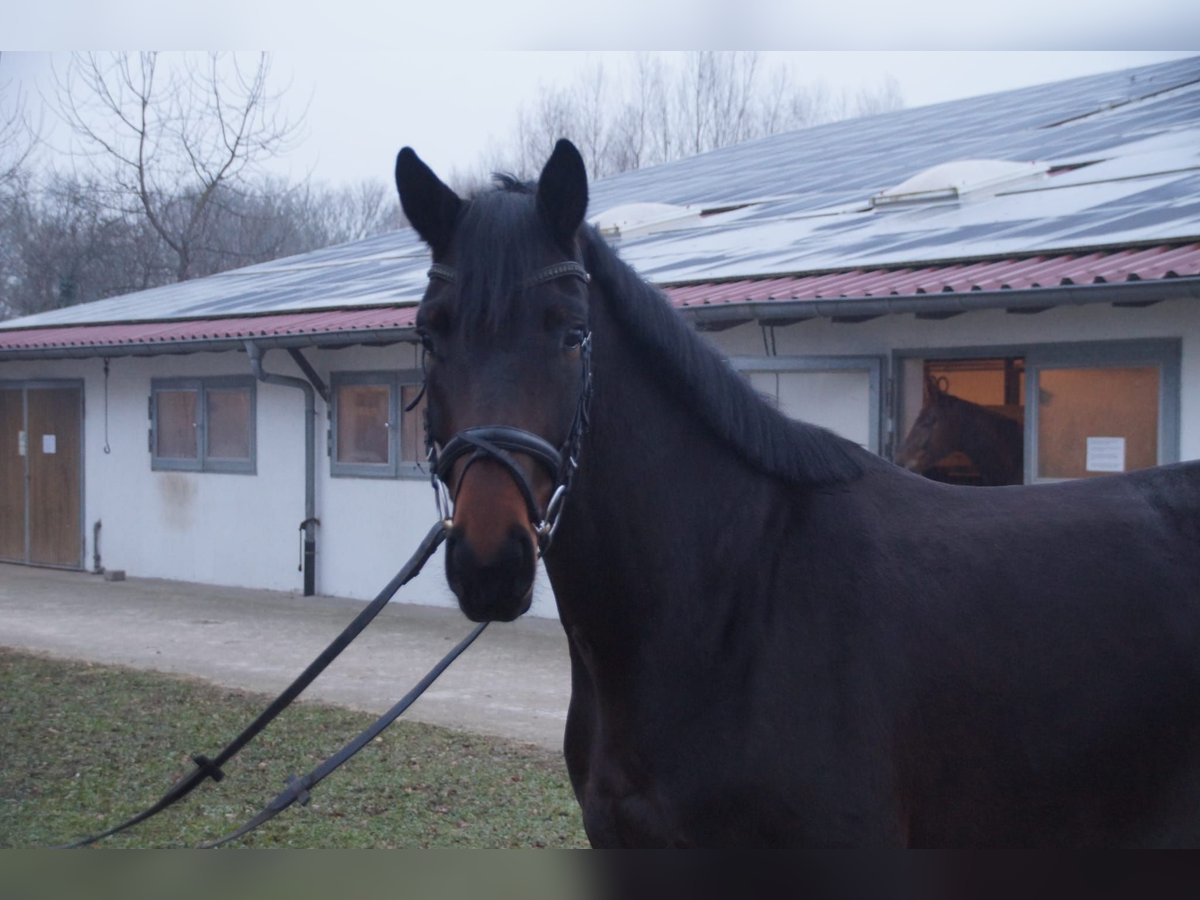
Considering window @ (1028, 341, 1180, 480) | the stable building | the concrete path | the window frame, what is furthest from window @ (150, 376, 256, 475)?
window @ (1028, 341, 1180, 480)

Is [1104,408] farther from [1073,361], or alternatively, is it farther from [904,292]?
[904,292]

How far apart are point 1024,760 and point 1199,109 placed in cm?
1107

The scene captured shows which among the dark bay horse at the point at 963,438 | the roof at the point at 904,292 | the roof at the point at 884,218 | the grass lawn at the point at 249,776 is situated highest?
the roof at the point at 884,218

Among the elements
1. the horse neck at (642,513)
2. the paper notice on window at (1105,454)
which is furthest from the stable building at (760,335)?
the horse neck at (642,513)

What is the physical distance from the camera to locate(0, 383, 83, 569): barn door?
14.6 meters

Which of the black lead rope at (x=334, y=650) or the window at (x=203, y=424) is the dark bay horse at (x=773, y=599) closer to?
the black lead rope at (x=334, y=650)

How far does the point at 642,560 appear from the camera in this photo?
2.37m

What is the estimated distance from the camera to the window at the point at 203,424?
12867 millimetres

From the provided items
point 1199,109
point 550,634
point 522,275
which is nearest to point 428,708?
point 550,634

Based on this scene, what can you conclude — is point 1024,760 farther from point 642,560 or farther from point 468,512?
point 468,512

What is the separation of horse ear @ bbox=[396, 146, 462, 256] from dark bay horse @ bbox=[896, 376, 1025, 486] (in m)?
6.17

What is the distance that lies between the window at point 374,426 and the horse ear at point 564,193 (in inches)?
349

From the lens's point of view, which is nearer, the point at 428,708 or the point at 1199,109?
the point at 428,708

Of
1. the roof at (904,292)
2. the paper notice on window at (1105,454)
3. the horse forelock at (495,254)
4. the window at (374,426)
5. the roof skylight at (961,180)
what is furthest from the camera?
the window at (374,426)
